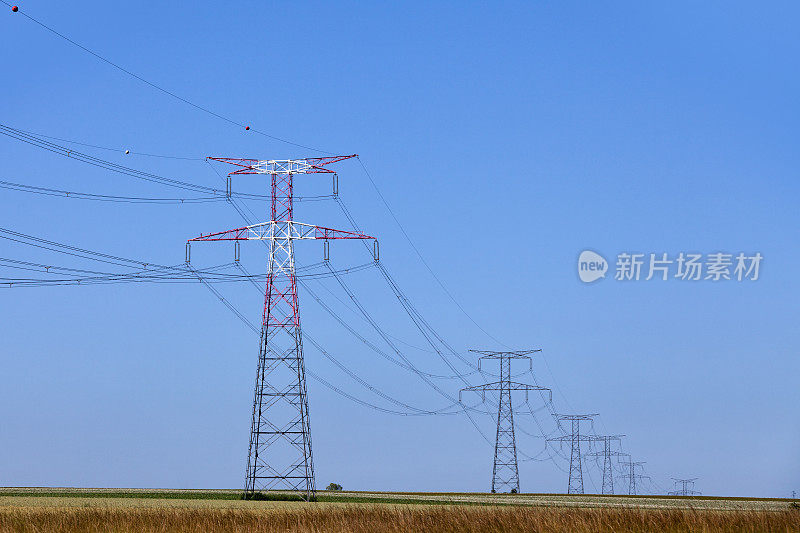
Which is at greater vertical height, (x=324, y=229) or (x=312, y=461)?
(x=324, y=229)

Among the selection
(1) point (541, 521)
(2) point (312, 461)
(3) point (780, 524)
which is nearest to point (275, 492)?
(2) point (312, 461)

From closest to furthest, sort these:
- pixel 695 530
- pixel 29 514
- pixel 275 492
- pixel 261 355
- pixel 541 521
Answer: pixel 695 530 → pixel 541 521 → pixel 29 514 → pixel 261 355 → pixel 275 492

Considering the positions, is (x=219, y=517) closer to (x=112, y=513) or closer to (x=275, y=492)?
(x=112, y=513)

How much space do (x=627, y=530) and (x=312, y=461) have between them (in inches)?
1295

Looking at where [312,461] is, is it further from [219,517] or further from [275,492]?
[219,517]

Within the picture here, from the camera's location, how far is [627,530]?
2850 centimetres

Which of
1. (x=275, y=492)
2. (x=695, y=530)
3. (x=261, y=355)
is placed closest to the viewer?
(x=695, y=530)

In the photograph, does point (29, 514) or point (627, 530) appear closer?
point (627, 530)

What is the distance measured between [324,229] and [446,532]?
32823mm

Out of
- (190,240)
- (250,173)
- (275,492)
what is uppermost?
(250,173)

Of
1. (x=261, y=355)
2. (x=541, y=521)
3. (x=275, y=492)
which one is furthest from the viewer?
(x=275, y=492)

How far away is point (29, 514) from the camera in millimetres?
34875

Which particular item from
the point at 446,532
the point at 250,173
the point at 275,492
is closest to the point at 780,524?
the point at 446,532

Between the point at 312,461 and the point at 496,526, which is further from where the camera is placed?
the point at 312,461
